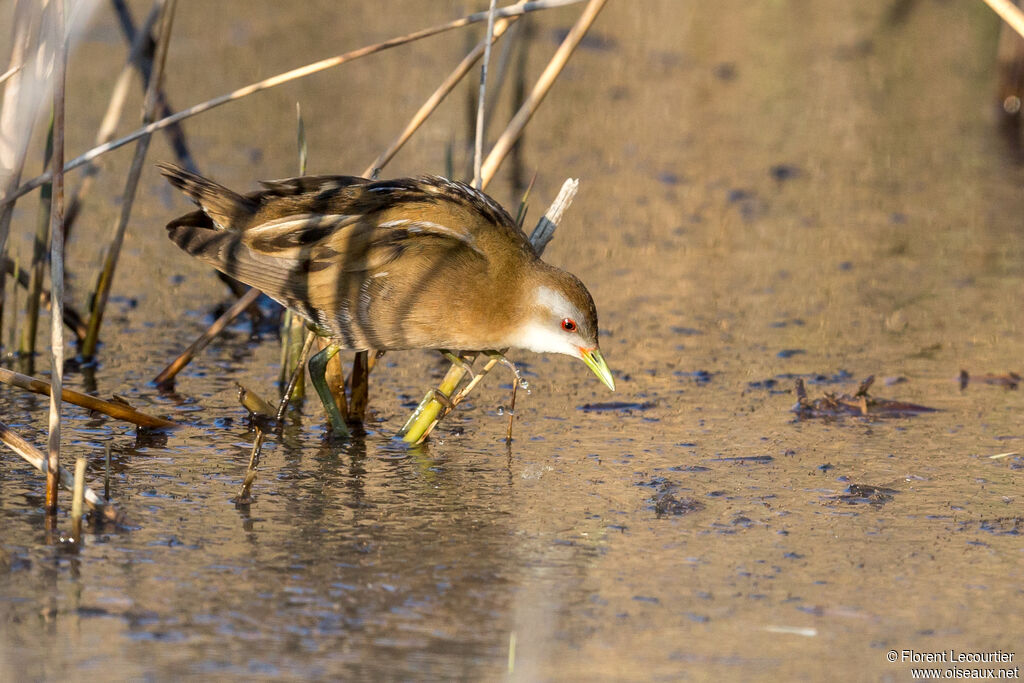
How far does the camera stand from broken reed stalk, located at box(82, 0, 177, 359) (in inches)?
193

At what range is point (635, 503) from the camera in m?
3.99

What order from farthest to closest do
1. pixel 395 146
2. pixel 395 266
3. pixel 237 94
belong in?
pixel 395 146 → pixel 395 266 → pixel 237 94

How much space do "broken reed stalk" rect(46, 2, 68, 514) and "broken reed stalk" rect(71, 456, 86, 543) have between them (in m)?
0.12

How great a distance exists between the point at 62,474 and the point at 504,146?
186 centimetres

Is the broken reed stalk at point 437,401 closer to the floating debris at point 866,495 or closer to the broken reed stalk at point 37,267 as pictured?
the floating debris at point 866,495

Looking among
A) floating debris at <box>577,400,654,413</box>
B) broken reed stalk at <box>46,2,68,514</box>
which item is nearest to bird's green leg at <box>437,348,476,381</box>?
floating debris at <box>577,400,654,413</box>

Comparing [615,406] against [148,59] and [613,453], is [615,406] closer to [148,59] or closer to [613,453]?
[613,453]

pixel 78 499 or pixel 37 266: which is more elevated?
pixel 37 266

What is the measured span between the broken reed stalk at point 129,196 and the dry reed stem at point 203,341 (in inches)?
15.6

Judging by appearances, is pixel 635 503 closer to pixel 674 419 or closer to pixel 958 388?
pixel 674 419

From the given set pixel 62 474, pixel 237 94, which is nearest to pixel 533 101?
pixel 237 94

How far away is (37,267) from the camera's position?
491 centimetres

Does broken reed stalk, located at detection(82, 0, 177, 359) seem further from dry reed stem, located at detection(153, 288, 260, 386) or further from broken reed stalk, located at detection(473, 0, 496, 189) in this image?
broken reed stalk, located at detection(473, 0, 496, 189)

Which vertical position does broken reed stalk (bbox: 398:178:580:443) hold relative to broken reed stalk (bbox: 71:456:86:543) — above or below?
above
